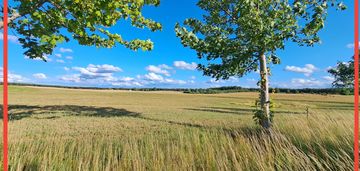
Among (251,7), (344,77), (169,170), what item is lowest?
(169,170)

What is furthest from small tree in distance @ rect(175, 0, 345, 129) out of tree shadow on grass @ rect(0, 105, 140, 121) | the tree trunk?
tree shadow on grass @ rect(0, 105, 140, 121)

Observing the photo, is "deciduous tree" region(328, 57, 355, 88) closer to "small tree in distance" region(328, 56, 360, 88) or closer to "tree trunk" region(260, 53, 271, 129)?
"small tree in distance" region(328, 56, 360, 88)

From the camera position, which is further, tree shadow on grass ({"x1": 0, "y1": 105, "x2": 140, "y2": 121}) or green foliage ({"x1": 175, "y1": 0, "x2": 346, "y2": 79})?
tree shadow on grass ({"x1": 0, "y1": 105, "x2": 140, "y2": 121})

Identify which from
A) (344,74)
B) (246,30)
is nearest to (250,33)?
(246,30)

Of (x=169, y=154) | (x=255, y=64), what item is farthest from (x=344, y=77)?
(x=169, y=154)

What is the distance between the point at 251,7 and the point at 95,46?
5826mm

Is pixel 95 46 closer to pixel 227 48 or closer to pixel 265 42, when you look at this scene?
pixel 227 48

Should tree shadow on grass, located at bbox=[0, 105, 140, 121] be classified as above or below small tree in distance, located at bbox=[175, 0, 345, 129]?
below

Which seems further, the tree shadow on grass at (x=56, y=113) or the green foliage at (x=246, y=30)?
the tree shadow on grass at (x=56, y=113)

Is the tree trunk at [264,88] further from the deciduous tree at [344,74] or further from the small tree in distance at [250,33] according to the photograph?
the deciduous tree at [344,74]

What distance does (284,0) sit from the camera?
13.1 m

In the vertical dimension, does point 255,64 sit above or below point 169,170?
above

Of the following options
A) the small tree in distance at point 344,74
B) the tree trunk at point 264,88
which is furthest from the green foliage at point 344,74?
the tree trunk at point 264,88

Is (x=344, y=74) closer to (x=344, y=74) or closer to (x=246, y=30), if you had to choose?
(x=344, y=74)
